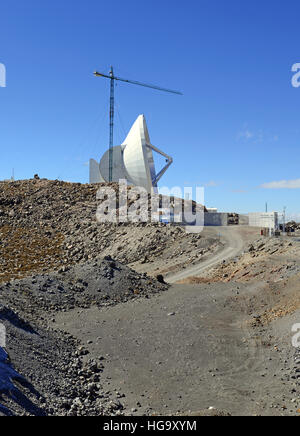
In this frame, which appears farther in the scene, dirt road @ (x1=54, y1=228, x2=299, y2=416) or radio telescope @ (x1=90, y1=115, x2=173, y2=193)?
radio telescope @ (x1=90, y1=115, x2=173, y2=193)

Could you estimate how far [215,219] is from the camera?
49.9m

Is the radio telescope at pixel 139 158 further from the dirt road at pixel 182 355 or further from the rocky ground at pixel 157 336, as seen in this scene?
the dirt road at pixel 182 355

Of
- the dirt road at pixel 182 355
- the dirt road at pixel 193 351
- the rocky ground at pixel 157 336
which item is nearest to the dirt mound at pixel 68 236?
the rocky ground at pixel 157 336

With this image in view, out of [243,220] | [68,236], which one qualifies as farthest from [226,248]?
[243,220]

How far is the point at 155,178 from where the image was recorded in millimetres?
59938

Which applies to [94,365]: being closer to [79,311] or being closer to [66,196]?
[79,311]

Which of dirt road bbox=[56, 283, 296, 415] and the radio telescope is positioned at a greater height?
the radio telescope

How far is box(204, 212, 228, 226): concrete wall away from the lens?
49.6 metres

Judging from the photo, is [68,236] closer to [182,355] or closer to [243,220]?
[243,220]

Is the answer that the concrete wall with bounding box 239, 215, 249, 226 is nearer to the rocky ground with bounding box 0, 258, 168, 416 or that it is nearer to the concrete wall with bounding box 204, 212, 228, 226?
the concrete wall with bounding box 204, 212, 228, 226

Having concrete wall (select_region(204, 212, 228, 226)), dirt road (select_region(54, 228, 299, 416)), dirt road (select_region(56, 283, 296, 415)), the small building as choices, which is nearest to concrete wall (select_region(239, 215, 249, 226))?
the small building

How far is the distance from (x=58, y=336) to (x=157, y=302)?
6.93m

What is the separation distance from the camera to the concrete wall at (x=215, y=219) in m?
49.6
